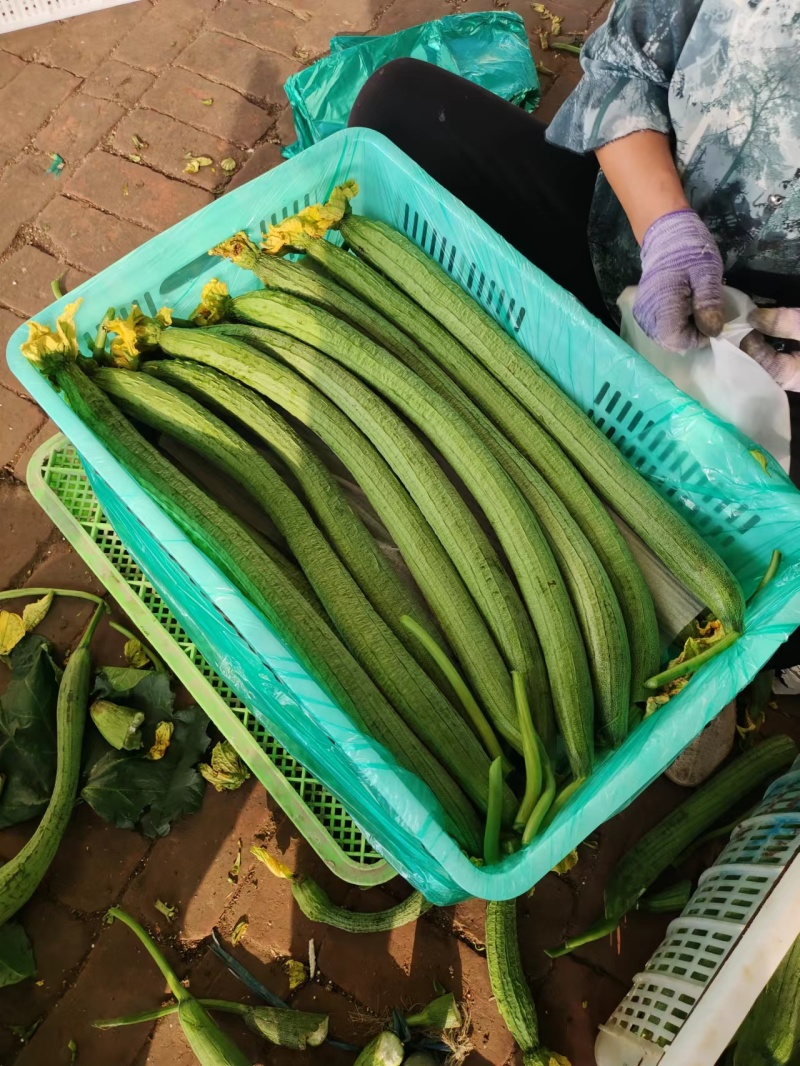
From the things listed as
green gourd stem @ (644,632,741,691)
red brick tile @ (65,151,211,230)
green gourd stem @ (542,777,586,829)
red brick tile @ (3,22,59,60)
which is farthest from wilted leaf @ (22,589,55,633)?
red brick tile @ (3,22,59,60)

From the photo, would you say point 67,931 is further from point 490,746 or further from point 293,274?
point 293,274

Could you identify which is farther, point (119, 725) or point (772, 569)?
point (119, 725)

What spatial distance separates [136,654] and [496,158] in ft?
6.26

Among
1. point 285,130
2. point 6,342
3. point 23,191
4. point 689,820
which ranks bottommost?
point 689,820

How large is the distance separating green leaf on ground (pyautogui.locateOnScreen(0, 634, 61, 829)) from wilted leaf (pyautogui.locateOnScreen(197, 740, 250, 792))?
1.42 ft

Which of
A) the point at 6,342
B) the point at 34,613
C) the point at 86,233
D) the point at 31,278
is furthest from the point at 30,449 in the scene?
the point at 86,233

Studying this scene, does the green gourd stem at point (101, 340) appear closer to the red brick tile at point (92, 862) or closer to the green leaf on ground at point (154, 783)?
the green leaf on ground at point (154, 783)

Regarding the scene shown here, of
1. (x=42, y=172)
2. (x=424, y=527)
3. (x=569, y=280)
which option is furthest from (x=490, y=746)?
(x=42, y=172)

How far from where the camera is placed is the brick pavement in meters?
2.07

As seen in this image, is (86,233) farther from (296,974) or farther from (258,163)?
(296,974)

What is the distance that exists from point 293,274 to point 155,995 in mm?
1961

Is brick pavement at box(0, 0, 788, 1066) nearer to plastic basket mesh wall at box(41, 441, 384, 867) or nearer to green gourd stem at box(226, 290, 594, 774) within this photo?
plastic basket mesh wall at box(41, 441, 384, 867)

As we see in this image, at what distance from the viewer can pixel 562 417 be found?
1874 millimetres

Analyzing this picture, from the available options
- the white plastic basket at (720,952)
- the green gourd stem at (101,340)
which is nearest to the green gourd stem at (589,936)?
the white plastic basket at (720,952)
